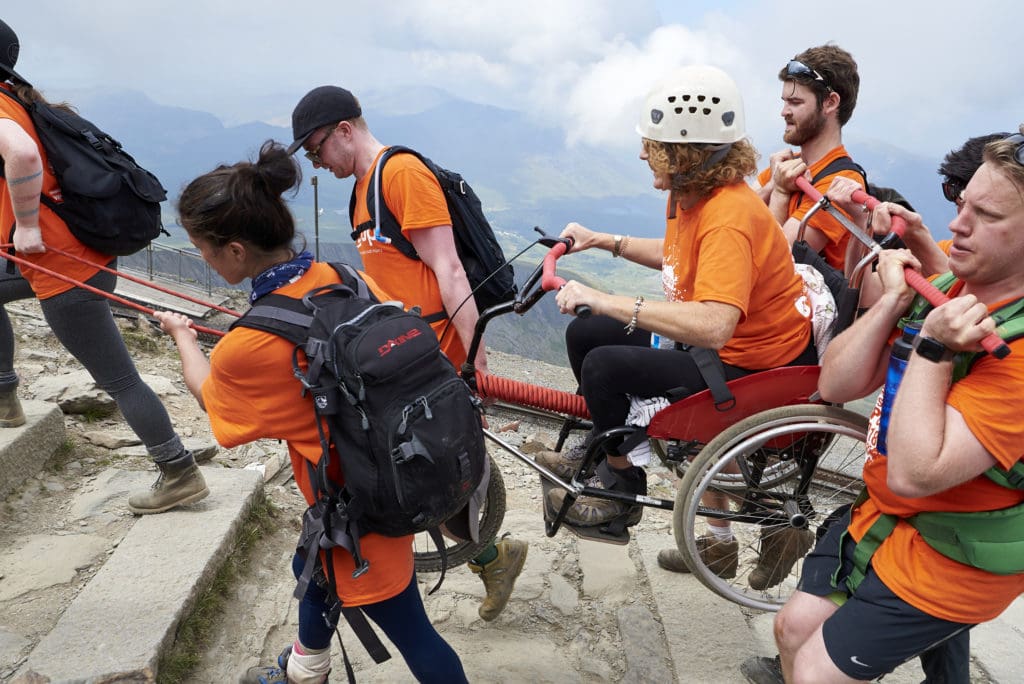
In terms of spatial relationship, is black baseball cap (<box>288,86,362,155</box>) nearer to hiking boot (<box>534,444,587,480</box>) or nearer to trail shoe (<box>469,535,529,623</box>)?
hiking boot (<box>534,444,587,480</box>)

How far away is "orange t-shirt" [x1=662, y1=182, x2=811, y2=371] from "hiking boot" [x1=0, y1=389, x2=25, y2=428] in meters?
3.24

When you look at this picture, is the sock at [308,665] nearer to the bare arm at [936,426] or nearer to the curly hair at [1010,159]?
the bare arm at [936,426]

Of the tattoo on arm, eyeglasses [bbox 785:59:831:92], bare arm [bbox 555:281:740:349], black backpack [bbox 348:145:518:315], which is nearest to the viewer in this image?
bare arm [bbox 555:281:740:349]

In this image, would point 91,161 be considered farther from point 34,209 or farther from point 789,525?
point 789,525

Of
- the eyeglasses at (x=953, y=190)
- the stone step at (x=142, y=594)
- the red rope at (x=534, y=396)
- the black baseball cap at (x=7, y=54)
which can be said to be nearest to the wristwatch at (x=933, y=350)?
the eyeglasses at (x=953, y=190)

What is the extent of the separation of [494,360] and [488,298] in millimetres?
6157

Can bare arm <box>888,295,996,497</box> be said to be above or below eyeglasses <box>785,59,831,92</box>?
below

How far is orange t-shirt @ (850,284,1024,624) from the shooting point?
1660 millimetres

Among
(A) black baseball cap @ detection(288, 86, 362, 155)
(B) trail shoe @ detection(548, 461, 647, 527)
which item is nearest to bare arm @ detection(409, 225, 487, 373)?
(A) black baseball cap @ detection(288, 86, 362, 155)

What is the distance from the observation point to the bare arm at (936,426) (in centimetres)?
164

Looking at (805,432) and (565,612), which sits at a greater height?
(805,432)

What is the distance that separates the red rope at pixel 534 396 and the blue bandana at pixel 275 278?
1.19 m

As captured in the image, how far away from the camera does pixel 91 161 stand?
308 cm

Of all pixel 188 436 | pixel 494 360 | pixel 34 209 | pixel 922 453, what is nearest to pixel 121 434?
pixel 188 436
